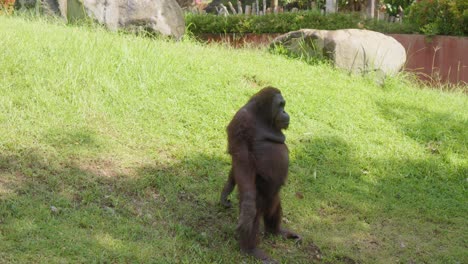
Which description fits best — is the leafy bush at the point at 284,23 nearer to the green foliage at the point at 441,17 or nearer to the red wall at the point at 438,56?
the green foliage at the point at 441,17

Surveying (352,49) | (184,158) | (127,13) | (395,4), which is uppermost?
(127,13)

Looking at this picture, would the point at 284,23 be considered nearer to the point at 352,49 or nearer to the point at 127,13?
the point at 352,49

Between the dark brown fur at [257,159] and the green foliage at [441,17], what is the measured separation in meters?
6.34

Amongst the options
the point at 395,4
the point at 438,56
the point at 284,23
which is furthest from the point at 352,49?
the point at 395,4

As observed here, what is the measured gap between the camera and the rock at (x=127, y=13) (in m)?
8.82

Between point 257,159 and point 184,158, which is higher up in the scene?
point 257,159

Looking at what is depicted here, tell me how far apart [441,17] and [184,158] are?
20.9 ft

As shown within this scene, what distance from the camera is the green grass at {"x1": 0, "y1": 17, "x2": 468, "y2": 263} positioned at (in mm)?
4477

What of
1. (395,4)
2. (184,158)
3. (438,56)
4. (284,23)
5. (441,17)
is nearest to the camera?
(184,158)

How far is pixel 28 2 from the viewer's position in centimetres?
1028

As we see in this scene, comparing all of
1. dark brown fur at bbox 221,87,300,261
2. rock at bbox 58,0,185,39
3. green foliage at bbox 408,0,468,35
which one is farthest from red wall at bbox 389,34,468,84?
dark brown fur at bbox 221,87,300,261

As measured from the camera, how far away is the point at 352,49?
882 centimetres

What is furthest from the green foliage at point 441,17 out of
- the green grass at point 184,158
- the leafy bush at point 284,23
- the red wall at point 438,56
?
the green grass at point 184,158

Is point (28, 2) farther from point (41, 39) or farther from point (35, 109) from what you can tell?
point (35, 109)
